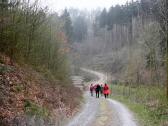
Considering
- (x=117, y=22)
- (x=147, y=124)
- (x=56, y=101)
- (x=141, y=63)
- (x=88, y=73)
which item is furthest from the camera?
(x=117, y=22)

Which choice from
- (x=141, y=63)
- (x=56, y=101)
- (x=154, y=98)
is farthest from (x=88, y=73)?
(x=56, y=101)

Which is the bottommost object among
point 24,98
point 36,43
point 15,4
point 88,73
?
point 88,73

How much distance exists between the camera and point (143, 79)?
49906mm

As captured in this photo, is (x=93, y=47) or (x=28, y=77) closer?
(x=28, y=77)

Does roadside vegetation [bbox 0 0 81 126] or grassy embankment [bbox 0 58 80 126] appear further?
roadside vegetation [bbox 0 0 81 126]

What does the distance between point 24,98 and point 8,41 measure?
15.1 feet

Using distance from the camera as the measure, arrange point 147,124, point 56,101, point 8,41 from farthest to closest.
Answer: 1. point 56,101
2. point 8,41
3. point 147,124

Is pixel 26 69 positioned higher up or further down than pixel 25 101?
higher up

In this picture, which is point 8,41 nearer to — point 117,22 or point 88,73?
point 88,73

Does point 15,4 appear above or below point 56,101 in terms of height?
above

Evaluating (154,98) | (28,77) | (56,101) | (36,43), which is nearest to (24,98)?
(28,77)

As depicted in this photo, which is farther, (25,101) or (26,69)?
(26,69)

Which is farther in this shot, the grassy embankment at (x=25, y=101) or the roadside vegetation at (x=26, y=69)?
the roadside vegetation at (x=26, y=69)

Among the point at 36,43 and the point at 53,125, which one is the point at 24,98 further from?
the point at 36,43
